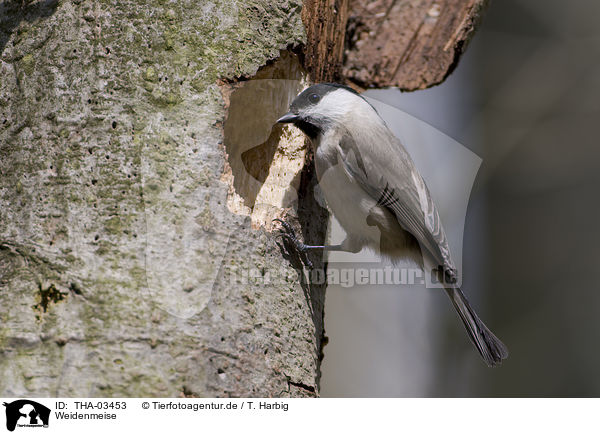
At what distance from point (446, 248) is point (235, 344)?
43.1 inches

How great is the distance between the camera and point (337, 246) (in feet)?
6.92

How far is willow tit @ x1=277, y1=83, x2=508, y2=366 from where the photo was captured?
2082 mm

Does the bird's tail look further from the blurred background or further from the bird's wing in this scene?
the blurred background

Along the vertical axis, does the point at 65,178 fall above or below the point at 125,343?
above

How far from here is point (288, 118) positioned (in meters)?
1.99

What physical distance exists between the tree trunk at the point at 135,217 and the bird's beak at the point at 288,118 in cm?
32

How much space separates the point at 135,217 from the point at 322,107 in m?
0.98

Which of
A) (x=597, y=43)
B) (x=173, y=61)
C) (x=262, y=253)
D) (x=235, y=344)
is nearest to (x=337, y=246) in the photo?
(x=262, y=253)

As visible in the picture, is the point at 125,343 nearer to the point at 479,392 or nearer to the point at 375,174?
the point at 375,174
